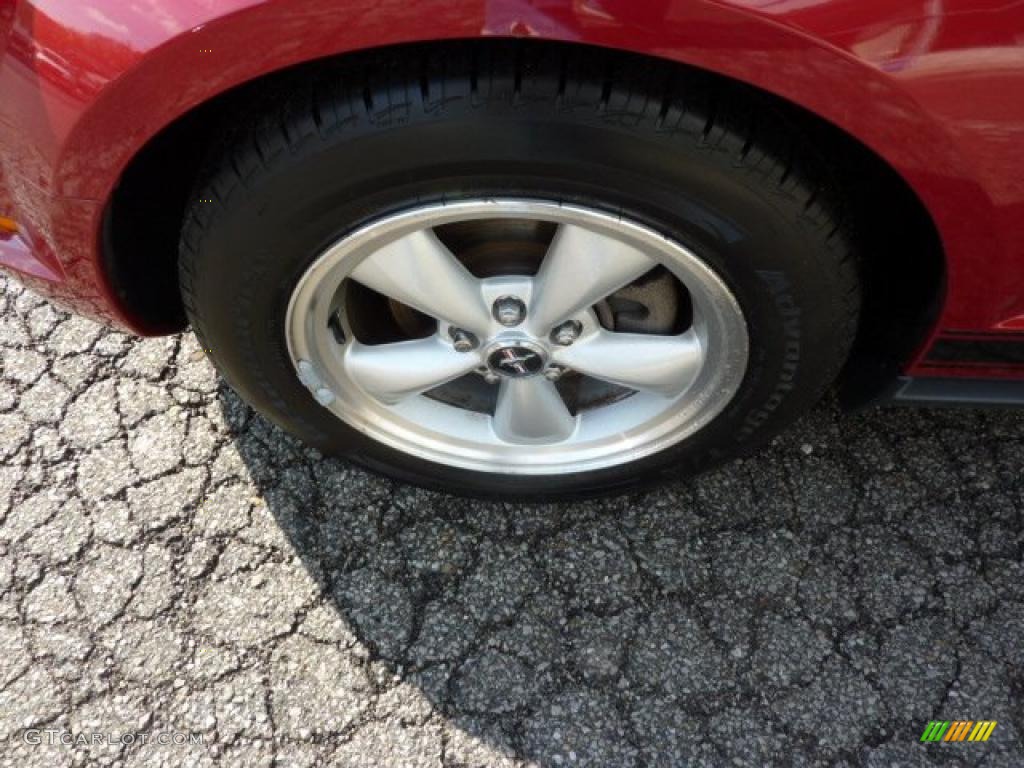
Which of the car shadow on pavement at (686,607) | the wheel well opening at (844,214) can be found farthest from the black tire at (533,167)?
the car shadow on pavement at (686,607)

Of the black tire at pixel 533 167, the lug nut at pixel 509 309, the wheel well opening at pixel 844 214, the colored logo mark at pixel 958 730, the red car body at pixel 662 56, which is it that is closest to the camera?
the red car body at pixel 662 56

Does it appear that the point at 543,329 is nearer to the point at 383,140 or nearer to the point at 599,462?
the point at 599,462

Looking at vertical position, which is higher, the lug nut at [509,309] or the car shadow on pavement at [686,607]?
the lug nut at [509,309]

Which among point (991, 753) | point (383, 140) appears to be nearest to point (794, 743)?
point (991, 753)

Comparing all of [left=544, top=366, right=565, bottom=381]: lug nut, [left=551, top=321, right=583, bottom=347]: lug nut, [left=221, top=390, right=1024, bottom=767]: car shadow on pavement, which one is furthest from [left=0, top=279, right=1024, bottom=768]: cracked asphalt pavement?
[left=551, top=321, right=583, bottom=347]: lug nut

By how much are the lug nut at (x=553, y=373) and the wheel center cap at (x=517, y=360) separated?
19 mm

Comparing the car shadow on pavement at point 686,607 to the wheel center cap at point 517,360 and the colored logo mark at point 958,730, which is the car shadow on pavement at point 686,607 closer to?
the colored logo mark at point 958,730

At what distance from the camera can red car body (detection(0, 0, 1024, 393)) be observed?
107 cm

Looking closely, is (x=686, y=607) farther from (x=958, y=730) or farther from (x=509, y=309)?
(x=509, y=309)

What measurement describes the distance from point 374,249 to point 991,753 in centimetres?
144

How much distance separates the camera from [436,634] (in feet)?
6.01

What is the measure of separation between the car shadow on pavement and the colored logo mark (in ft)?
0.06

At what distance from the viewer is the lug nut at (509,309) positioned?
1570mm

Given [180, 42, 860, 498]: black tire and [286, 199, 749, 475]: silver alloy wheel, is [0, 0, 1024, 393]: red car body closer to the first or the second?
[180, 42, 860, 498]: black tire
